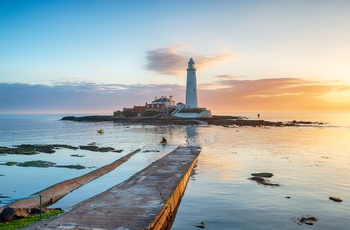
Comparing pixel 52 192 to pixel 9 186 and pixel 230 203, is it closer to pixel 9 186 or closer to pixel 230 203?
pixel 9 186

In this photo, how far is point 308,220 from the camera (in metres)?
12.7

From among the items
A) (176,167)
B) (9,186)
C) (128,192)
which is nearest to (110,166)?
(176,167)

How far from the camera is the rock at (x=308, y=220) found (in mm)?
12484

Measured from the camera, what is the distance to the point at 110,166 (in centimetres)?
2545

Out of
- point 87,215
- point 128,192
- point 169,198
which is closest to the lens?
point 87,215

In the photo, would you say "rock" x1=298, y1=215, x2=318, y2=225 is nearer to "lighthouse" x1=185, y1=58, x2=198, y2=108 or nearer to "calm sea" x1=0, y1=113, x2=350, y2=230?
"calm sea" x1=0, y1=113, x2=350, y2=230

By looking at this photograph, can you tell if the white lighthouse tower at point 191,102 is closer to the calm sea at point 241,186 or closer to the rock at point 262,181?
the calm sea at point 241,186

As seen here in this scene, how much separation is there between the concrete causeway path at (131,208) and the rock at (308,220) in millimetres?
5250

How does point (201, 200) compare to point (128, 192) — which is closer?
point (128, 192)

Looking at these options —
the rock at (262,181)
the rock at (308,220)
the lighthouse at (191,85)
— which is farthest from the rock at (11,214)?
the lighthouse at (191,85)

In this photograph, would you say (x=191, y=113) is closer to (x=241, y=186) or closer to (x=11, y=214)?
(x=241, y=186)

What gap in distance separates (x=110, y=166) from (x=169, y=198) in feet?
43.2

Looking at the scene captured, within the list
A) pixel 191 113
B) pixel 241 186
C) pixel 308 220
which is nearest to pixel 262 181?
pixel 241 186

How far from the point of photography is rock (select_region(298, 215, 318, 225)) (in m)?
12.5
